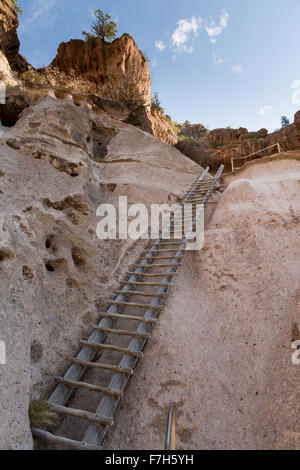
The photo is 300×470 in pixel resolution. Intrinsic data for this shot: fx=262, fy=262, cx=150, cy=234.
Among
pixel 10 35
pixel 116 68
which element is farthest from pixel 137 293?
pixel 10 35

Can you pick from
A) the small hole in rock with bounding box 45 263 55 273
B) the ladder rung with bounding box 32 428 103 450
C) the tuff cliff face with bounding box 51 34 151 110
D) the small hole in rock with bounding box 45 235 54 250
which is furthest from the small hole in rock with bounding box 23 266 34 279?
the tuff cliff face with bounding box 51 34 151 110

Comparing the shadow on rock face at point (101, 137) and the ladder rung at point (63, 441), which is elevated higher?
the shadow on rock face at point (101, 137)

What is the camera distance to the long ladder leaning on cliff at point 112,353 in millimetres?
2537

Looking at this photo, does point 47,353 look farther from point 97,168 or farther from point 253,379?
point 97,168

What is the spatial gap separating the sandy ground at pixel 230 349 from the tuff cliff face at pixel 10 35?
14.7 meters

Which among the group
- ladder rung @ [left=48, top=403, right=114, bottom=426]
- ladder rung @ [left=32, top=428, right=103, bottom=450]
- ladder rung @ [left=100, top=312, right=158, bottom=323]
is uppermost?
ladder rung @ [left=100, top=312, right=158, bottom=323]

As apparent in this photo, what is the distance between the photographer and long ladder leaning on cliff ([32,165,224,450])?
2.54m

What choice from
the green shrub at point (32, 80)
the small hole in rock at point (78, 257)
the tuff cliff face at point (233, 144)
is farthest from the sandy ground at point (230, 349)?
the tuff cliff face at point (233, 144)

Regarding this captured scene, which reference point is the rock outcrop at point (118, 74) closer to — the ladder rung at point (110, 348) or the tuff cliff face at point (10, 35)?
the tuff cliff face at point (10, 35)

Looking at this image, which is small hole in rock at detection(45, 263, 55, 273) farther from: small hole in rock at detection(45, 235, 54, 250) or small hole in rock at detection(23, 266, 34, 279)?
small hole in rock at detection(23, 266, 34, 279)

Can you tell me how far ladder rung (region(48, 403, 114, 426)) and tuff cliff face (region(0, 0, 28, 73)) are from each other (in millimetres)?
15617

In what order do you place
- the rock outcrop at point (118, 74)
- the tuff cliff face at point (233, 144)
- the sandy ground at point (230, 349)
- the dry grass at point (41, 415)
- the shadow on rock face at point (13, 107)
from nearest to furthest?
1. the dry grass at point (41, 415)
2. the sandy ground at point (230, 349)
3. the shadow on rock face at point (13, 107)
4. the rock outcrop at point (118, 74)
5. the tuff cliff face at point (233, 144)
